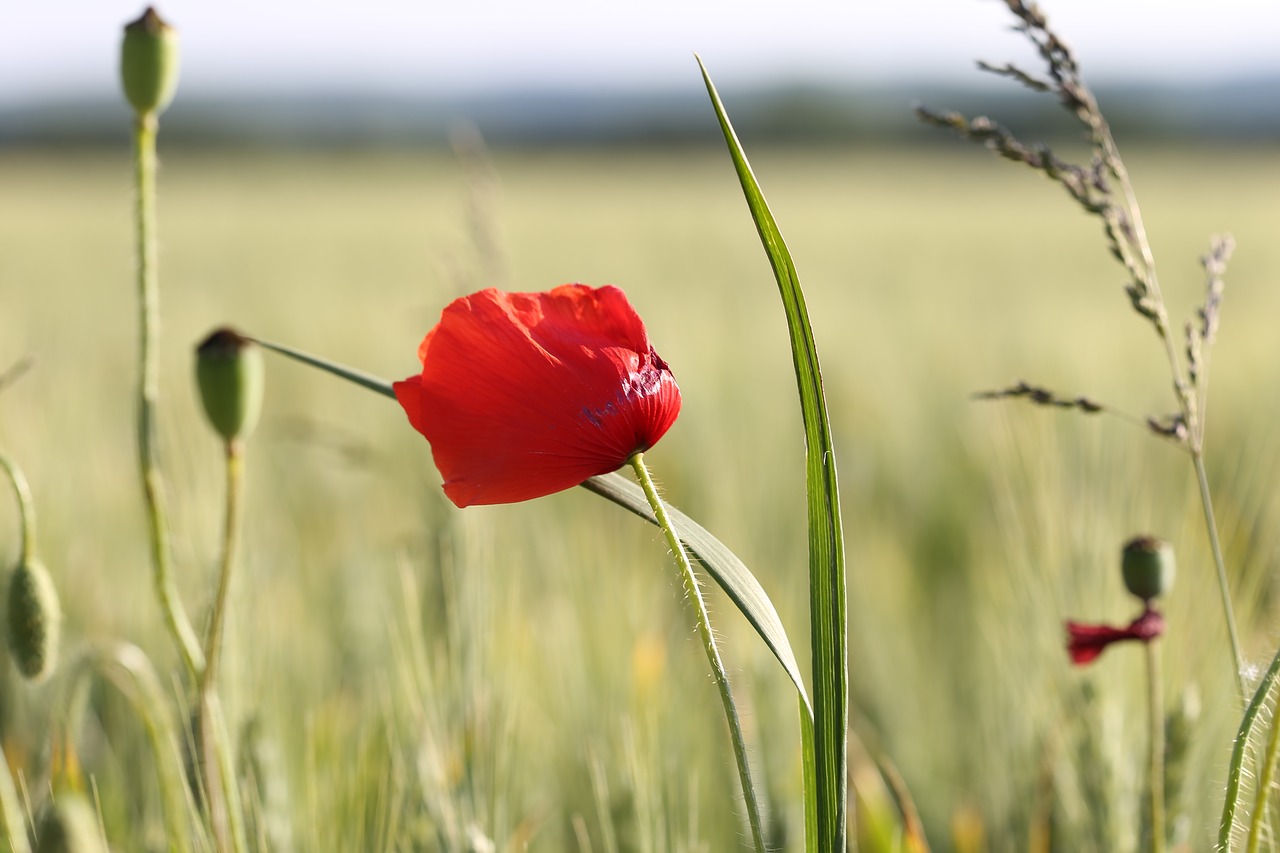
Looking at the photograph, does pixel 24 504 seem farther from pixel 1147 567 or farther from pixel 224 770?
pixel 1147 567

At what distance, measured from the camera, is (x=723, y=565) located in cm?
35

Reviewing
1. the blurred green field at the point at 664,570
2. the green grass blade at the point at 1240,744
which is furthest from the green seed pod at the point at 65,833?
the green grass blade at the point at 1240,744

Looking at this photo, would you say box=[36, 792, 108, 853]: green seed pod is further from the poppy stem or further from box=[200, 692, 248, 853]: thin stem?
the poppy stem

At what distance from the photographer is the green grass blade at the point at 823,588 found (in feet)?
1.07

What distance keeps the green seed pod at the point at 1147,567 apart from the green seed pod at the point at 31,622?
0.43 meters

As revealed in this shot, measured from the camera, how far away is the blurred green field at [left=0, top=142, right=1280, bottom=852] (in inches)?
26.9

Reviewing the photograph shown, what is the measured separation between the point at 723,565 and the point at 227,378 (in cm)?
22

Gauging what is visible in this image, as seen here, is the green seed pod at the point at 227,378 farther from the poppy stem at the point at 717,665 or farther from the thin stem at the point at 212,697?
the poppy stem at the point at 717,665

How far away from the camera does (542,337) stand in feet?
1.18

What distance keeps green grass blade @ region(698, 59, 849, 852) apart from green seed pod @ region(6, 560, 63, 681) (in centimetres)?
30

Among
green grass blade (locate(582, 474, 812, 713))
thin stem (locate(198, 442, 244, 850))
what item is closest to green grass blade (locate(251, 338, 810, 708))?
green grass blade (locate(582, 474, 812, 713))

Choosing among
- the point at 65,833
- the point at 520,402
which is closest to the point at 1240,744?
the point at 520,402

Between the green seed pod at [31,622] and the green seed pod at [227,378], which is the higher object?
the green seed pod at [227,378]

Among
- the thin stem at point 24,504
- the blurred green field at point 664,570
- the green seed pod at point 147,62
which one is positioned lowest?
the blurred green field at point 664,570
